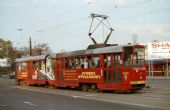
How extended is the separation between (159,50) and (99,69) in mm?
29270

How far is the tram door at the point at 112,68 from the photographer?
23.1 m

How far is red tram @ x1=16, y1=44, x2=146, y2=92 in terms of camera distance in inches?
899

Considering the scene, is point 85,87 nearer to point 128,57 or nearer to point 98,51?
point 98,51

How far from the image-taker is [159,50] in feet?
171

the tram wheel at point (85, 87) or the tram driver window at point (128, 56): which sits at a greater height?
the tram driver window at point (128, 56)

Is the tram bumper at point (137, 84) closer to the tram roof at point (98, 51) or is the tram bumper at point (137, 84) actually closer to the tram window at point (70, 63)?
the tram roof at point (98, 51)

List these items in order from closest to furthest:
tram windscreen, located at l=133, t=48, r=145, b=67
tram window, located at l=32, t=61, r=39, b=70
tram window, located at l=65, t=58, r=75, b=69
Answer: tram windscreen, located at l=133, t=48, r=145, b=67, tram window, located at l=65, t=58, r=75, b=69, tram window, located at l=32, t=61, r=39, b=70

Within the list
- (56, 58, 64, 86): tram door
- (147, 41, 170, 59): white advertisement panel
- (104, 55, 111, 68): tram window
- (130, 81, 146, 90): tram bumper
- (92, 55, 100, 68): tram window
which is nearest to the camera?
(130, 81, 146, 90): tram bumper

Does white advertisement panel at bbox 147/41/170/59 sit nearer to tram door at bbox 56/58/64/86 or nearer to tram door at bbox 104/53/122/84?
tram door at bbox 56/58/64/86

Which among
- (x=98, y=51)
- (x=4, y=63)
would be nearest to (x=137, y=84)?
(x=98, y=51)

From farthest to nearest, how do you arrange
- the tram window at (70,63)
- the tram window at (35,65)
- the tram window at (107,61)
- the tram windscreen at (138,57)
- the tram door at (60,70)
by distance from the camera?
the tram window at (35,65)
the tram door at (60,70)
the tram window at (70,63)
the tram window at (107,61)
the tram windscreen at (138,57)

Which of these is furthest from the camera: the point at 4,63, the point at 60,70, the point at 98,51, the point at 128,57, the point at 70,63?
the point at 4,63

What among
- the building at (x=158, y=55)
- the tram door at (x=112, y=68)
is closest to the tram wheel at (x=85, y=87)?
the tram door at (x=112, y=68)

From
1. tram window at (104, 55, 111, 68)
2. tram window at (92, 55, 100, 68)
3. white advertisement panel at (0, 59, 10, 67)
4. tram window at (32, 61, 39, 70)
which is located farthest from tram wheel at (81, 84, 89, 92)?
white advertisement panel at (0, 59, 10, 67)
